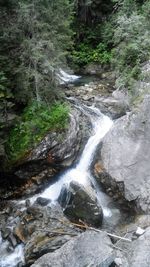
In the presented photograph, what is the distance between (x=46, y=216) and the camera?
11008 millimetres

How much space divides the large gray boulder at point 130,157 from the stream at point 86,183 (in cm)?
44

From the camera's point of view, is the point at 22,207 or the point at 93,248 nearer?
the point at 93,248

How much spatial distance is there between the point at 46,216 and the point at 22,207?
99cm

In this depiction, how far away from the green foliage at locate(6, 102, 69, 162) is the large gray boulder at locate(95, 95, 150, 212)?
1925 millimetres

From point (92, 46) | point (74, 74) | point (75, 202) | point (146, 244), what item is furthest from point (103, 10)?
point (146, 244)

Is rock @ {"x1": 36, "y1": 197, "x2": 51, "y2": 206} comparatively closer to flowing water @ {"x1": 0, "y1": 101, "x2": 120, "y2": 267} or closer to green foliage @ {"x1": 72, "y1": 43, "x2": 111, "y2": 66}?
flowing water @ {"x1": 0, "y1": 101, "x2": 120, "y2": 267}

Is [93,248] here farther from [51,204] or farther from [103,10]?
[103,10]

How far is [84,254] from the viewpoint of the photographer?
8.18 m

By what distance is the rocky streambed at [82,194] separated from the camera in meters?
9.65

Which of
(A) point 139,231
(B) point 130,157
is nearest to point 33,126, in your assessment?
(B) point 130,157

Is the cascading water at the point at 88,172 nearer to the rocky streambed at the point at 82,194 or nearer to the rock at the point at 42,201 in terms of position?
the rocky streambed at the point at 82,194

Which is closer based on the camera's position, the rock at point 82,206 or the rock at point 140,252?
the rock at point 140,252

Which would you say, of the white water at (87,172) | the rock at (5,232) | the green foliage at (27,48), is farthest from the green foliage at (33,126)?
the rock at (5,232)

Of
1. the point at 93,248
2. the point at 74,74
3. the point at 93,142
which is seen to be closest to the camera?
the point at 93,248
